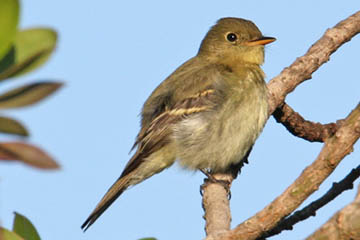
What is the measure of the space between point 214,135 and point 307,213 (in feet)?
9.37

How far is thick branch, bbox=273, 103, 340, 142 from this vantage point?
589cm

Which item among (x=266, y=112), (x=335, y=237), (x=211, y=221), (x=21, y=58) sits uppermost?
(x=266, y=112)

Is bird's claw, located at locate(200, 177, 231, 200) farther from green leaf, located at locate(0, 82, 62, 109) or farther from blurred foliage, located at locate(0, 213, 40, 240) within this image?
green leaf, located at locate(0, 82, 62, 109)

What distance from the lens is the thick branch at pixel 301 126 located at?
5.89m

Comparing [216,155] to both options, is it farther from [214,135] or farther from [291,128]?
[291,128]

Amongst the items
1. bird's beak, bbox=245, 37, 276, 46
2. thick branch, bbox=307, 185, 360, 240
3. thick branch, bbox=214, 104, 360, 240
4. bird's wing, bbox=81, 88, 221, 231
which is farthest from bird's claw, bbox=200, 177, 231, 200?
thick branch, bbox=307, 185, 360, 240

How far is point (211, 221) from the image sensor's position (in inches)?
194

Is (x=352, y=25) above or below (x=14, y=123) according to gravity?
above

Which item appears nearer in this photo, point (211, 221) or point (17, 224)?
point (17, 224)

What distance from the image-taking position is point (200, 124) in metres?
6.39

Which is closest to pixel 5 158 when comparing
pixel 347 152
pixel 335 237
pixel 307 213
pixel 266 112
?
pixel 335 237

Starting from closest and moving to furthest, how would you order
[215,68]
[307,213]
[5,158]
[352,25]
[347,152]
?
[5,158] < [347,152] < [307,213] < [352,25] < [215,68]

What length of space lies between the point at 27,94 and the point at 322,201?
2743 mm

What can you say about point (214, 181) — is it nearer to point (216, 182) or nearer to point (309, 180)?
point (216, 182)
